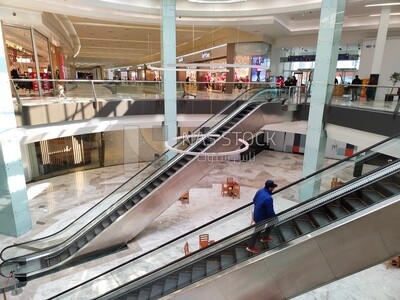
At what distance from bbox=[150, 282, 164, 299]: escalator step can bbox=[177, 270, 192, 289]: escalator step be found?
46 centimetres

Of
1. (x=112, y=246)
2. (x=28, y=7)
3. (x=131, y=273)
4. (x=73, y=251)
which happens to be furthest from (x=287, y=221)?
(x=28, y=7)

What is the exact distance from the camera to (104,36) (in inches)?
900

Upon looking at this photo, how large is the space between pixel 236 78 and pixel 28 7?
1426 centimetres

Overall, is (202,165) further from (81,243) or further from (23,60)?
(23,60)

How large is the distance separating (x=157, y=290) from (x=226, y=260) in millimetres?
1681

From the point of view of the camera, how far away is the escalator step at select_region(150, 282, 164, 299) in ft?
18.3

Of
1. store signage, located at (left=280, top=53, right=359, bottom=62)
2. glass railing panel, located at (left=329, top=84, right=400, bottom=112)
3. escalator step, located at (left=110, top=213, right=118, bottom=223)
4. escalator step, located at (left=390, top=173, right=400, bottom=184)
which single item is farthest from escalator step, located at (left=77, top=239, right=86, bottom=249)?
store signage, located at (left=280, top=53, right=359, bottom=62)

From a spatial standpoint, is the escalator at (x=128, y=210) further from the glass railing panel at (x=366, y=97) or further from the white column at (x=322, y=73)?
the glass railing panel at (x=366, y=97)

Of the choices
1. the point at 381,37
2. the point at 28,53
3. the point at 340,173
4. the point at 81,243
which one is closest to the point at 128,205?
the point at 81,243

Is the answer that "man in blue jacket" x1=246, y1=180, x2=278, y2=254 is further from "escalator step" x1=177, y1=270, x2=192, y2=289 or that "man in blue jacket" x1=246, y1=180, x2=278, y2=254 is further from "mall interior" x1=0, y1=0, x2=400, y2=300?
"escalator step" x1=177, y1=270, x2=192, y2=289

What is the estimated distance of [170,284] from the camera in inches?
224

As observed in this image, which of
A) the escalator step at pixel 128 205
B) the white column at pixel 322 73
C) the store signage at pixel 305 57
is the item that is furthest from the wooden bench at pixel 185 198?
the store signage at pixel 305 57

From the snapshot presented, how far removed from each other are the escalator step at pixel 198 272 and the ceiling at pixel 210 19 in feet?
40.7

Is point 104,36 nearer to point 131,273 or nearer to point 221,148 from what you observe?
point 221,148
